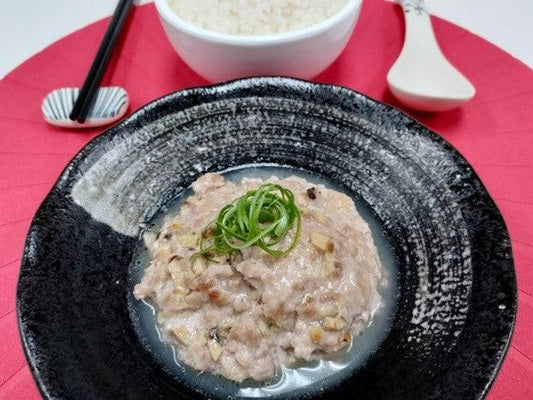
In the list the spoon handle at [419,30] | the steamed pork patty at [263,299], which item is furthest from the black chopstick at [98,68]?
the spoon handle at [419,30]

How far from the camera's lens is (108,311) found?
181 centimetres

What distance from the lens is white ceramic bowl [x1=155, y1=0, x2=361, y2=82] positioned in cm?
235

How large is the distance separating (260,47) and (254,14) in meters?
0.33

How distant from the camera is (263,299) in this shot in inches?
68.6

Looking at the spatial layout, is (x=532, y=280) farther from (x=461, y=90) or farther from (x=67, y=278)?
(x=67, y=278)

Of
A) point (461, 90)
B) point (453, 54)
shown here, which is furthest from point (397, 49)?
point (461, 90)

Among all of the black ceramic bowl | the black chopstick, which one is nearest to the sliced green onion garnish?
the black ceramic bowl

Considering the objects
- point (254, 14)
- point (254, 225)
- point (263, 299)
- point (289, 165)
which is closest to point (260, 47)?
point (254, 14)

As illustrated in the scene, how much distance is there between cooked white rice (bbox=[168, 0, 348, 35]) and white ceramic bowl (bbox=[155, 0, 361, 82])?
5.7 inches

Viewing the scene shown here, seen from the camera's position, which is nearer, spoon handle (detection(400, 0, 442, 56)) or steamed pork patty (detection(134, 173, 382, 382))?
steamed pork patty (detection(134, 173, 382, 382))

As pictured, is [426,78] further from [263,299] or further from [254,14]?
[263,299]

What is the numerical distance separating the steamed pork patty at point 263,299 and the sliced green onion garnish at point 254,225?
0.03 meters

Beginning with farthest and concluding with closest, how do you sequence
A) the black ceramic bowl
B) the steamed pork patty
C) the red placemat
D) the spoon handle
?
the spoon handle → the red placemat → the steamed pork patty → the black ceramic bowl

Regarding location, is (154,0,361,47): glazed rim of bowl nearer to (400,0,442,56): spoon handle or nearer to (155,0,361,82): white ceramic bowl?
(155,0,361,82): white ceramic bowl
